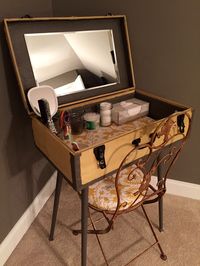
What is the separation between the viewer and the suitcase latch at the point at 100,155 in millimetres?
927

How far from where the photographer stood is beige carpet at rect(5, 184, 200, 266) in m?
1.37

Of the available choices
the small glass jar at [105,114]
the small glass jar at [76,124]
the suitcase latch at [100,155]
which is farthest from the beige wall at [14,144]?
the suitcase latch at [100,155]

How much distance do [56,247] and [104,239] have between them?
0.28 meters

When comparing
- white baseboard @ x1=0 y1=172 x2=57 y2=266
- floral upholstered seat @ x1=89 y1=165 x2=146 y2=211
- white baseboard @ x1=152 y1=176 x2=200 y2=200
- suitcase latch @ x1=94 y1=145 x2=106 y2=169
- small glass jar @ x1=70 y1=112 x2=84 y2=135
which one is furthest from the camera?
white baseboard @ x1=152 y1=176 x2=200 y2=200

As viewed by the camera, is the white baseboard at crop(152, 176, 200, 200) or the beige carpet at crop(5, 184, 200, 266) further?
the white baseboard at crop(152, 176, 200, 200)

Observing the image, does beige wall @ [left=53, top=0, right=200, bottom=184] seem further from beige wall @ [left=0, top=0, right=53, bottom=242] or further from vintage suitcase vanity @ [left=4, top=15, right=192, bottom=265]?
beige wall @ [left=0, top=0, right=53, bottom=242]

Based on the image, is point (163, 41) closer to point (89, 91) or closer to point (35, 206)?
point (89, 91)

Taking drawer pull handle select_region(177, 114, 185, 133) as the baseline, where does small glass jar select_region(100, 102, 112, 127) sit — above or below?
above

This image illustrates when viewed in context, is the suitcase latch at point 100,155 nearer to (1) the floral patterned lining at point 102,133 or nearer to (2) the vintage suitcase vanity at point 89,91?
(2) the vintage suitcase vanity at point 89,91

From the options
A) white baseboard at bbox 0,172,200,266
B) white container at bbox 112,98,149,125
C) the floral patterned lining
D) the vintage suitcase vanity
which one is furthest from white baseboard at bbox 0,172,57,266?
white container at bbox 112,98,149,125

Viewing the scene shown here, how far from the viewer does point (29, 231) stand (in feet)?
5.06

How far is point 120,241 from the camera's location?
1479 millimetres

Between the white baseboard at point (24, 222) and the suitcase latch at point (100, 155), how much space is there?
0.79m

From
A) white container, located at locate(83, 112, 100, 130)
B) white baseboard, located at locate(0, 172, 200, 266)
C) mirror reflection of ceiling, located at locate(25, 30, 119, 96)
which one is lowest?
white baseboard, located at locate(0, 172, 200, 266)
